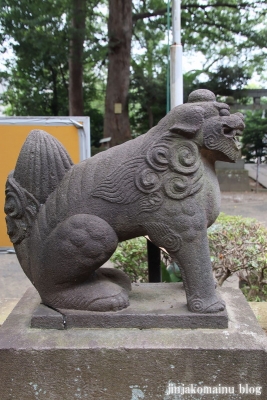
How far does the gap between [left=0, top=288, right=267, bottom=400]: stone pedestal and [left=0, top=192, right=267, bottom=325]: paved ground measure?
1035mm

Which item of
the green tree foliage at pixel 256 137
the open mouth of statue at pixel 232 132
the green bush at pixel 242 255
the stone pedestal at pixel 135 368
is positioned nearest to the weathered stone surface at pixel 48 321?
the stone pedestal at pixel 135 368

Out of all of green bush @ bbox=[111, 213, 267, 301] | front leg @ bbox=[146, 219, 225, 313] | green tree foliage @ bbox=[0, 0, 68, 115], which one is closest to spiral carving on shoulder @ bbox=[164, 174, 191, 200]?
front leg @ bbox=[146, 219, 225, 313]

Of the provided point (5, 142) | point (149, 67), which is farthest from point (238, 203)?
point (149, 67)

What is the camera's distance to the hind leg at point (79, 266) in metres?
1.95

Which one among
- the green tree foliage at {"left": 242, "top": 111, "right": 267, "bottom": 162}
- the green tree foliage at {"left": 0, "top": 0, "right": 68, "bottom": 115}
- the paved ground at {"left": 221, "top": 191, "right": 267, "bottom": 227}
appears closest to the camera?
the paved ground at {"left": 221, "top": 191, "right": 267, "bottom": 227}

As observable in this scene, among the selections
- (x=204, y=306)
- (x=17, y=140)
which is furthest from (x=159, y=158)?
(x=17, y=140)

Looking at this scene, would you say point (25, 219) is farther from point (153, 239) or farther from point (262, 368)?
point (262, 368)

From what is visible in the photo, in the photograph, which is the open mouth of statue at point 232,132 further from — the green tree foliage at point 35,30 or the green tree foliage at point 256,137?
the green tree foliage at point 256,137

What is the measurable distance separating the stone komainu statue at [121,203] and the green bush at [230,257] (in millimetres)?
1447

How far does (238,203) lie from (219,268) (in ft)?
20.4

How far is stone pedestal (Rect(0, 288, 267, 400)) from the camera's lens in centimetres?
183

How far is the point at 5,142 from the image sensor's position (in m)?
6.00

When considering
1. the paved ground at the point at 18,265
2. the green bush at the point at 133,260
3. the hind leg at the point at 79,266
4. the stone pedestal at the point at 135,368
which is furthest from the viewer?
the green bush at the point at 133,260

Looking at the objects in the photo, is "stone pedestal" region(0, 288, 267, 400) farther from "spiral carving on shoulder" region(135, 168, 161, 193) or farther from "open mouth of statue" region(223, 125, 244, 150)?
"open mouth of statue" region(223, 125, 244, 150)
